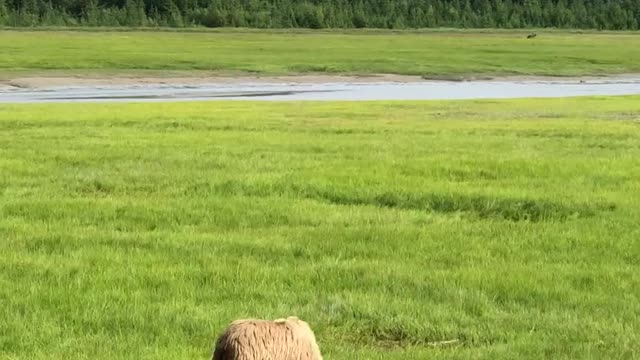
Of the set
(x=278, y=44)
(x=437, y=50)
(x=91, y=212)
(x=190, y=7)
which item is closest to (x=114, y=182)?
(x=91, y=212)

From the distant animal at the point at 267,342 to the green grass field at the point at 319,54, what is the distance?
51442mm

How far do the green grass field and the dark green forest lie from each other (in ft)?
56.2

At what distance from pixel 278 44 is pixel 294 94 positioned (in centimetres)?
4340

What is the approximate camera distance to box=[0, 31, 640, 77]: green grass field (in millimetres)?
60031

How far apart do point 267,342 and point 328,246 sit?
18.0 feet

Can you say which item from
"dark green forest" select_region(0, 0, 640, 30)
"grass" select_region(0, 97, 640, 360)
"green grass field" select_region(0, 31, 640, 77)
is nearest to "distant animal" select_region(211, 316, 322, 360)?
"grass" select_region(0, 97, 640, 360)

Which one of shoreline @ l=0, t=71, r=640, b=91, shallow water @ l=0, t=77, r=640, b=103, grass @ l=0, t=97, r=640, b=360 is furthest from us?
shoreline @ l=0, t=71, r=640, b=91

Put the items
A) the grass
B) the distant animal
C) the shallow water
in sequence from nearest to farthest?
the distant animal
the grass
the shallow water

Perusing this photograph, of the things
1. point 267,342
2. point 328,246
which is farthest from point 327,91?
point 267,342

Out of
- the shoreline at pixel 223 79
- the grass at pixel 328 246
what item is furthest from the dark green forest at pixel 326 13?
the grass at pixel 328 246

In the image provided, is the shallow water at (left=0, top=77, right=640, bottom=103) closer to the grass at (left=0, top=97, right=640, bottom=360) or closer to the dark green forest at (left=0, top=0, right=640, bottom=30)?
the grass at (left=0, top=97, right=640, bottom=360)

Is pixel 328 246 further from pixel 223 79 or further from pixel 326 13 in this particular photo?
pixel 326 13

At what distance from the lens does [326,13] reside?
408 feet

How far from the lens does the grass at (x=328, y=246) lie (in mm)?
6469
